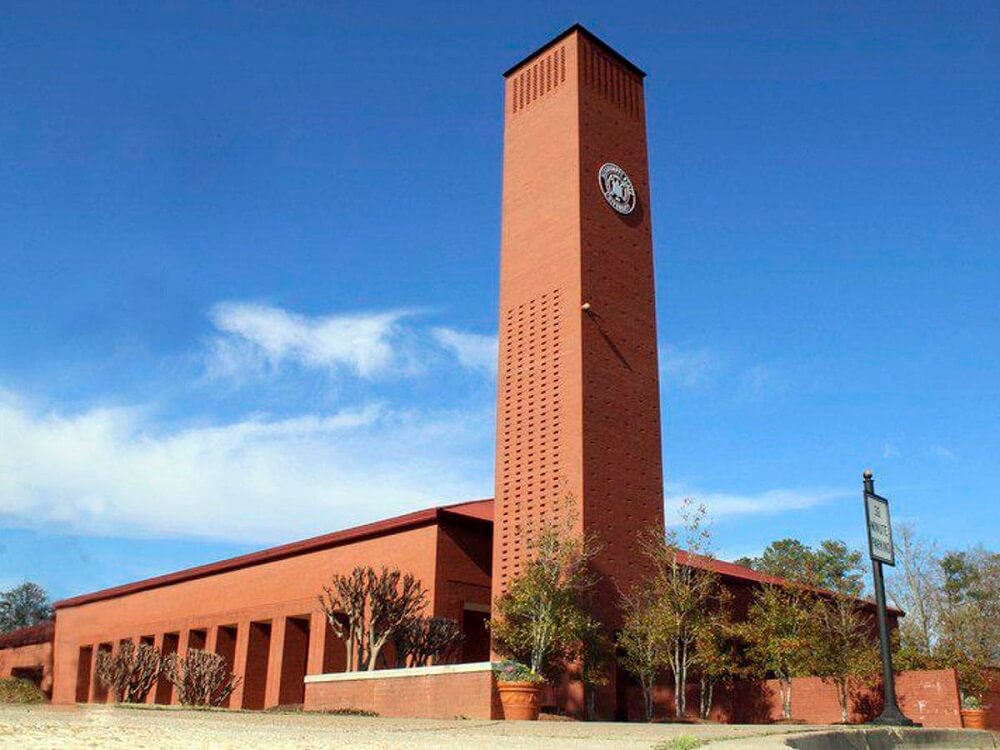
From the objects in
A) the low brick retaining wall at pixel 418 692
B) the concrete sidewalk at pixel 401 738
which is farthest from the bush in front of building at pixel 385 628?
the concrete sidewalk at pixel 401 738

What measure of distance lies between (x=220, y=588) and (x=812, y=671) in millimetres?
21310

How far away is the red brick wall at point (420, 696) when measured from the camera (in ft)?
58.0

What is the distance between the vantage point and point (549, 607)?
73.2 feet

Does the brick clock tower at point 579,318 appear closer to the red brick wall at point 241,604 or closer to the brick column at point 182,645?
the red brick wall at point 241,604

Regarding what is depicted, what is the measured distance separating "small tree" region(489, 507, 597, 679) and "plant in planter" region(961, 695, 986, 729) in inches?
344

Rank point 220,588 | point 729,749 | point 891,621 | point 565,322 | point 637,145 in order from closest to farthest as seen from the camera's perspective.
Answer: point 729,749 → point 565,322 → point 637,145 → point 220,588 → point 891,621

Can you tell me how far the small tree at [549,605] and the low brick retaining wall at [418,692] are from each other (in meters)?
3.70

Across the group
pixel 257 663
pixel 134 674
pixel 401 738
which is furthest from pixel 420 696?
pixel 257 663

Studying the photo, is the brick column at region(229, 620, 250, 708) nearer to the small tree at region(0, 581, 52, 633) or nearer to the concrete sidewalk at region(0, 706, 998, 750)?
the concrete sidewalk at region(0, 706, 998, 750)

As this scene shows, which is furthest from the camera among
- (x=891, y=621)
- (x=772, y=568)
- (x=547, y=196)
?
(x=772, y=568)

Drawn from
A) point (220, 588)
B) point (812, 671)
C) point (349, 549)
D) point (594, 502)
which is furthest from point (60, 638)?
point (812, 671)

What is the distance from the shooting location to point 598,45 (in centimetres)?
3034

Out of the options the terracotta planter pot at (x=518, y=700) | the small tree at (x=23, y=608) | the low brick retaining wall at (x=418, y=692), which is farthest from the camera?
the small tree at (x=23, y=608)

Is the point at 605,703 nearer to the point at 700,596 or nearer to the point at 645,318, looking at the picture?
the point at 700,596
